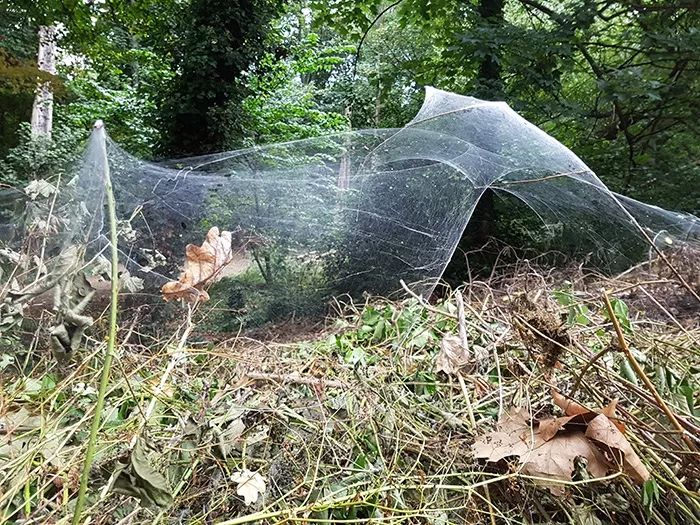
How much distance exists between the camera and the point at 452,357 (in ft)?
3.68

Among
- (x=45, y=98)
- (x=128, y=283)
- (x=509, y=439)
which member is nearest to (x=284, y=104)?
(x=45, y=98)

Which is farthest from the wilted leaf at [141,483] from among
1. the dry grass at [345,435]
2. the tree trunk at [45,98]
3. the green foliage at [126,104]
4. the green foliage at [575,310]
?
the tree trunk at [45,98]

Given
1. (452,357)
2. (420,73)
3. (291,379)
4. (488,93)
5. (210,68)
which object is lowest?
(291,379)

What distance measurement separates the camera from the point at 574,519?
0.75 meters

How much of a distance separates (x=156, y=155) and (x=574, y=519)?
15.7 ft

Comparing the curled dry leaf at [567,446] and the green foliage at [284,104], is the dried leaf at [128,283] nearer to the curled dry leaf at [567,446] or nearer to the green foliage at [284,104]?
the curled dry leaf at [567,446]

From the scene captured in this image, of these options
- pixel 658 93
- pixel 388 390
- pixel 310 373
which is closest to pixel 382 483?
pixel 388 390

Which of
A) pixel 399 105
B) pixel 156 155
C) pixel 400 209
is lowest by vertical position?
pixel 156 155

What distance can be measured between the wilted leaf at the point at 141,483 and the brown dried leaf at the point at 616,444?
2.17 feet

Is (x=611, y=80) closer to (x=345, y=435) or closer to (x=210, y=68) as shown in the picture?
(x=210, y=68)

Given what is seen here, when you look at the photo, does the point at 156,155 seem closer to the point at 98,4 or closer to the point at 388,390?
the point at 98,4

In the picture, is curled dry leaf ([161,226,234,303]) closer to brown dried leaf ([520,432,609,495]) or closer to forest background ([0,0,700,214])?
brown dried leaf ([520,432,609,495])

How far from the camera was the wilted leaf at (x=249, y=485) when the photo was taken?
2.39ft

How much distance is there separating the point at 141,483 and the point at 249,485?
6.5 inches
